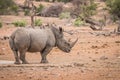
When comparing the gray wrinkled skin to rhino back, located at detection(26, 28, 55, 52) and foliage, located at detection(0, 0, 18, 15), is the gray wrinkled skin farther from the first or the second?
foliage, located at detection(0, 0, 18, 15)

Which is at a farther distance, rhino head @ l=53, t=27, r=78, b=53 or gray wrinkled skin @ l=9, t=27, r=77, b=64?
rhino head @ l=53, t=27, r=78, b=53

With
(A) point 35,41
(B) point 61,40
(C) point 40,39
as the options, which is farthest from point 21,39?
(B) point 61,40

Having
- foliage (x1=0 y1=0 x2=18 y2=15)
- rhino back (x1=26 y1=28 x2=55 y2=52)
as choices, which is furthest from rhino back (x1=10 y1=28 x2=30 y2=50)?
foliage (x1=0 y1=0 x2=18 y2=15)

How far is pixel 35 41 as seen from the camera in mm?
13180

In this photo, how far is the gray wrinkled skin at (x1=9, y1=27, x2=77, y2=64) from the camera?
12.7 m

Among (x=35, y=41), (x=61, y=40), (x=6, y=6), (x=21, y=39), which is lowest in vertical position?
(x=6, y=6)

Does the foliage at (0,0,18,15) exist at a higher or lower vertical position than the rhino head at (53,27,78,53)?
lower

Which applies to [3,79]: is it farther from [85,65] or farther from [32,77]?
[85,65]

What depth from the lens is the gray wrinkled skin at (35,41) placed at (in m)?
12.7

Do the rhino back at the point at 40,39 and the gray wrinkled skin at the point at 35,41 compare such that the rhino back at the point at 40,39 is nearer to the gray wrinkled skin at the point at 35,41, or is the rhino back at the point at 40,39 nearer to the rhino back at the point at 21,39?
the gray wrinkled skin at the point at 35,41

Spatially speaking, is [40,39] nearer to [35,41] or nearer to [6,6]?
[35,41]

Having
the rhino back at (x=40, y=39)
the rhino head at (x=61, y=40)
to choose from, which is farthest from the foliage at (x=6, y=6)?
the rhino back at (x=40, y=39)

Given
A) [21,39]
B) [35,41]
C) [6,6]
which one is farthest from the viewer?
[6,6]

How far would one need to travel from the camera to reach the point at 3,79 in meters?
9.99
